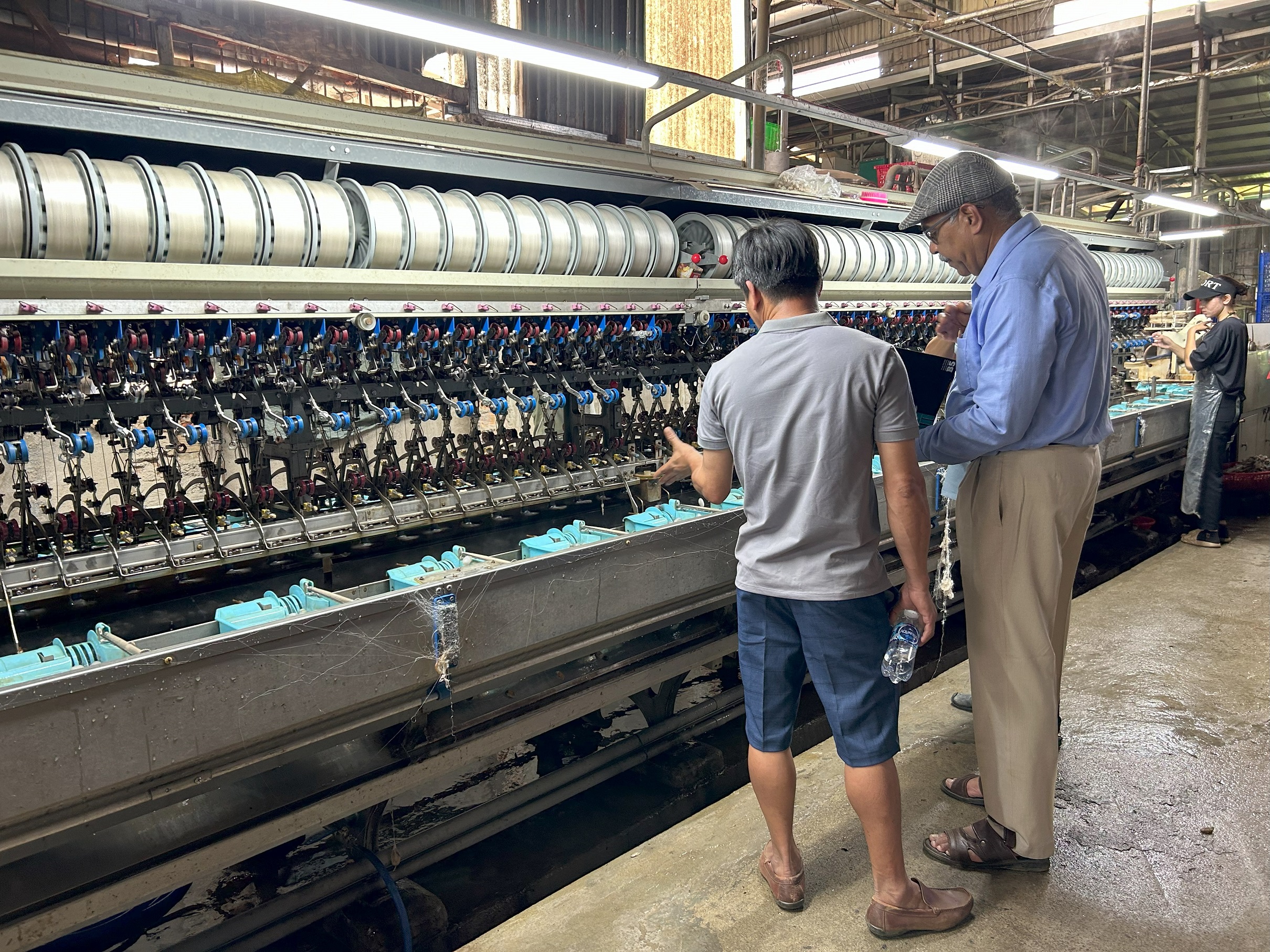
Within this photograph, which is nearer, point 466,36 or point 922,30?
point 466,36

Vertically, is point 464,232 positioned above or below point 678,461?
above

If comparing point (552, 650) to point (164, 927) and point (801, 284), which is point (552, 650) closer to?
point (801, 284)

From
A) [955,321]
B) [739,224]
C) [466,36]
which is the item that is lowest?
[955,321]

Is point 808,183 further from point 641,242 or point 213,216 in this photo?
point 213,216

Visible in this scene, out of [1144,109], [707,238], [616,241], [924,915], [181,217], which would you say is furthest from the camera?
[1144,109]

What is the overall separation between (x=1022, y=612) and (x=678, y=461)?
2.83 feet

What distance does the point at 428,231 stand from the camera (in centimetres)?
288

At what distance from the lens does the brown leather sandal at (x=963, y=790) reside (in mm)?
2484

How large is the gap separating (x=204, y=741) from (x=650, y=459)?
2155 millimetres

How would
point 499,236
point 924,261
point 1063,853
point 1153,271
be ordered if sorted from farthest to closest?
point 1153,271
point 924,261
point 499,236
point 1063,853

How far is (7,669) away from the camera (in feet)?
5.82

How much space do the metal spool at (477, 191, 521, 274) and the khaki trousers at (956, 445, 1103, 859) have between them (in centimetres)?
173

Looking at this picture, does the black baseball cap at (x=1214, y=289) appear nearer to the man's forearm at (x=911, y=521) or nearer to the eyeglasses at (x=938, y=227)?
the eyeglasses at (x=938, y=227)

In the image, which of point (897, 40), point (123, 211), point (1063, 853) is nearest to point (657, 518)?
point (1063, 853)
